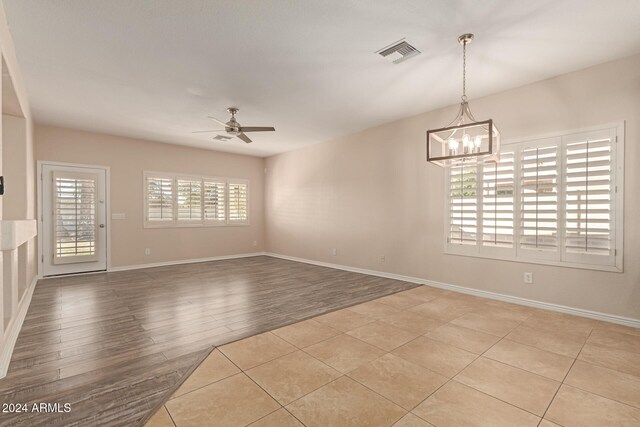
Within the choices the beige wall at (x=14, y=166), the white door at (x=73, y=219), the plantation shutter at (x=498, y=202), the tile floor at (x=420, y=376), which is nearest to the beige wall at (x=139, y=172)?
the white door at (x=73, y=219)

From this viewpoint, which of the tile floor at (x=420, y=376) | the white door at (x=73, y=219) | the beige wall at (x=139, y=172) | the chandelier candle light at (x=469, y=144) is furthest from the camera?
the beige wall at (x=139, y=172)

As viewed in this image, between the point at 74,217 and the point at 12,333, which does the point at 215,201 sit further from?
the point at 12,333

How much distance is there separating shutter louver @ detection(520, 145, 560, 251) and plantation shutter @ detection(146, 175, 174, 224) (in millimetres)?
6799

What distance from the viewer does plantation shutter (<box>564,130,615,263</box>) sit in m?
3.37

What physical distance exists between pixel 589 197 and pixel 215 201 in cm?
717

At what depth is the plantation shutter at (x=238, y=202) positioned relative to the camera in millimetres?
8031

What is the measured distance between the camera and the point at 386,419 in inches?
→ 70.4

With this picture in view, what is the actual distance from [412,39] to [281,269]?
4.85m

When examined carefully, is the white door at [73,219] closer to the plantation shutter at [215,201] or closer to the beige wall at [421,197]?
the plantation shutter at [215,201]

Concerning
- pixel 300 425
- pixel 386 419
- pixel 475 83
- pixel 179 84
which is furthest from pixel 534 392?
pixel 179 84

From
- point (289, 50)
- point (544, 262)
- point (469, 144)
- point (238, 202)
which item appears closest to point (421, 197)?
point (544, 262)

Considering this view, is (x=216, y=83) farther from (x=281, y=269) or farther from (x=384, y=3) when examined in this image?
(x=281, y=269)

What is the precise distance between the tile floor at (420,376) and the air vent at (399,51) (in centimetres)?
287

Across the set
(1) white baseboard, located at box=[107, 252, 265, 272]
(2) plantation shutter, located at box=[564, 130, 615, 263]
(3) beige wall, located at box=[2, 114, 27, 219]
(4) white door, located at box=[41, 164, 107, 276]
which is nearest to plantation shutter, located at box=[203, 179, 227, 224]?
(1) white baseboard, located at box=[107, 252, 265, 272]
